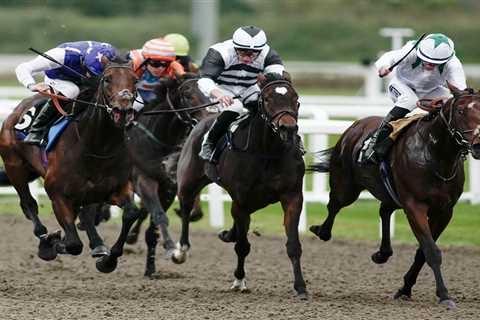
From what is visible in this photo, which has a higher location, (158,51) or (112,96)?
(112,96)

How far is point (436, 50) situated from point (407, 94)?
480mm

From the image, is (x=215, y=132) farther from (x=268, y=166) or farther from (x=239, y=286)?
(x=239, y=286)

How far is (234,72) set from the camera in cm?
920

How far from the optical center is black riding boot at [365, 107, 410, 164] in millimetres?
8656

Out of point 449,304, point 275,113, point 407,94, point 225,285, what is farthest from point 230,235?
point 449,304

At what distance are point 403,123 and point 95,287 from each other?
106 inches

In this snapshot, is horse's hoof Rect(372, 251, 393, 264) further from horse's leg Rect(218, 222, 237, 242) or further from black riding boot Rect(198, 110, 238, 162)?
black riding boot Rect(198, 110, 238, 162)

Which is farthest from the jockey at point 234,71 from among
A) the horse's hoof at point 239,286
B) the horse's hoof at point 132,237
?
the horse's hoof at point 132,237

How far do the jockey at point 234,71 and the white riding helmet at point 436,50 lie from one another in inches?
42.5

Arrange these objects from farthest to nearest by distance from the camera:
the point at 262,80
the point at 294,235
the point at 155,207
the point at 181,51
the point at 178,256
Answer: the point at 181,51, the point at 155,207, the point at 178,256, the point at 294,235, the point at 262,80

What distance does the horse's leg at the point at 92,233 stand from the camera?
870cm

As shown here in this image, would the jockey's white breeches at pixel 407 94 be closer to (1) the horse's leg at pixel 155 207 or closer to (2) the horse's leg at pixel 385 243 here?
(2) the horse's leg at pixel 385 243

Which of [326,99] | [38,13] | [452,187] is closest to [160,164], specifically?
[452,187]

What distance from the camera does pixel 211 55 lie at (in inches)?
352
